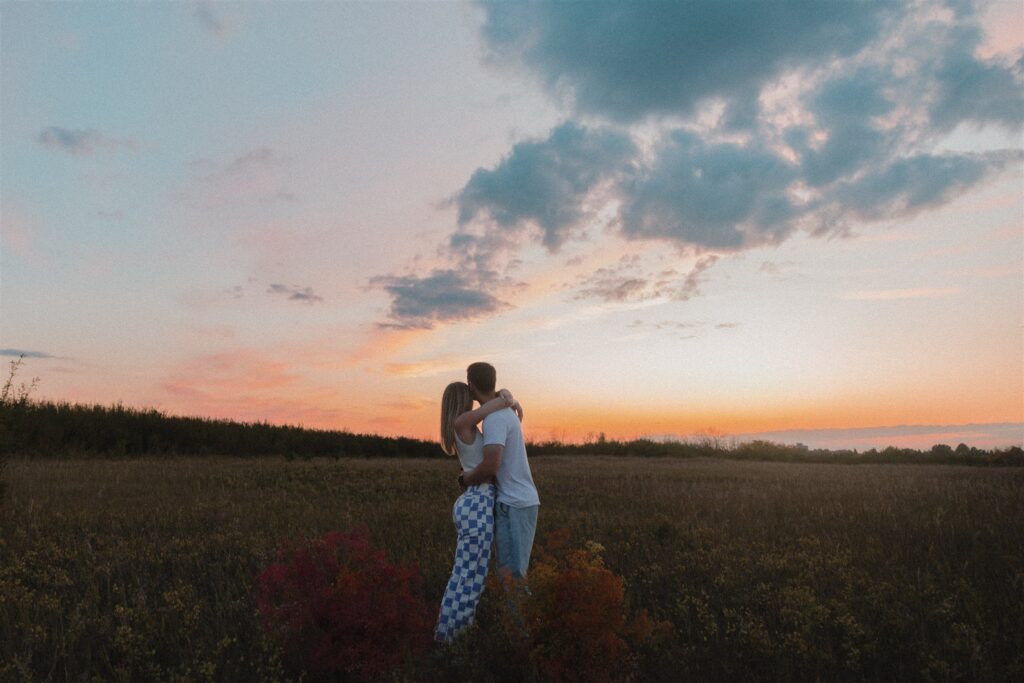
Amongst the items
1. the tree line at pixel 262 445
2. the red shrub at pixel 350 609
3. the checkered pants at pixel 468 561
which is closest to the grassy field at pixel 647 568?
the red shrub at pixel 350 609

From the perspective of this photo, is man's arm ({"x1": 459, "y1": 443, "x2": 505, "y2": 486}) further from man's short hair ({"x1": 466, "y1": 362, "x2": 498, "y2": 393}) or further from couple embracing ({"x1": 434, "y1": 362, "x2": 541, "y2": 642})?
man's short hair ({"x1": 466, "y1": 362, "x2": 498, "y2": 393})

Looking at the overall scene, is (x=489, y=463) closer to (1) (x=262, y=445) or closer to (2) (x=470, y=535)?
(2) (x=470, y=535)

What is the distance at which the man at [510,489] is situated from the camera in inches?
239

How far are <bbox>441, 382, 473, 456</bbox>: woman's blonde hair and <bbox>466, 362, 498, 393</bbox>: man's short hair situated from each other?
0.37 feet

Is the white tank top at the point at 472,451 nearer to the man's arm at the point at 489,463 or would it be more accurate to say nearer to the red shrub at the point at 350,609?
the man's arm at the point at 489,463

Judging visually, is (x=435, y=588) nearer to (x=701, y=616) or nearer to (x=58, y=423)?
(x=701, y=616)

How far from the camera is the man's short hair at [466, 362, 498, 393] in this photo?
241 inches

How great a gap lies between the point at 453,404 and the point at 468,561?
50.5 inches

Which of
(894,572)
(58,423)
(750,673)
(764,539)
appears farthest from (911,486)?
(58,423)

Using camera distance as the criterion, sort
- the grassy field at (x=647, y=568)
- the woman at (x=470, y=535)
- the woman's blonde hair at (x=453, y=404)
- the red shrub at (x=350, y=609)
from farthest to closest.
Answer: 1. the grassy field at (x=647, y=568)
2. the woman's blonde hair at (x=453, y=404)
3. the woman at (x=470, y=535)
4. the red shrub at (x=350, y=609)

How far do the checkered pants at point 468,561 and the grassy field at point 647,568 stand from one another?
16.5 inches

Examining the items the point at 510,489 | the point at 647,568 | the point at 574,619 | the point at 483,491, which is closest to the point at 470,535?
the point at 483,491

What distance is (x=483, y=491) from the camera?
19.9 feet

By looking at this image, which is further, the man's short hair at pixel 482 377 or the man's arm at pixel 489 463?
the man's short hair at pixel 482 377
